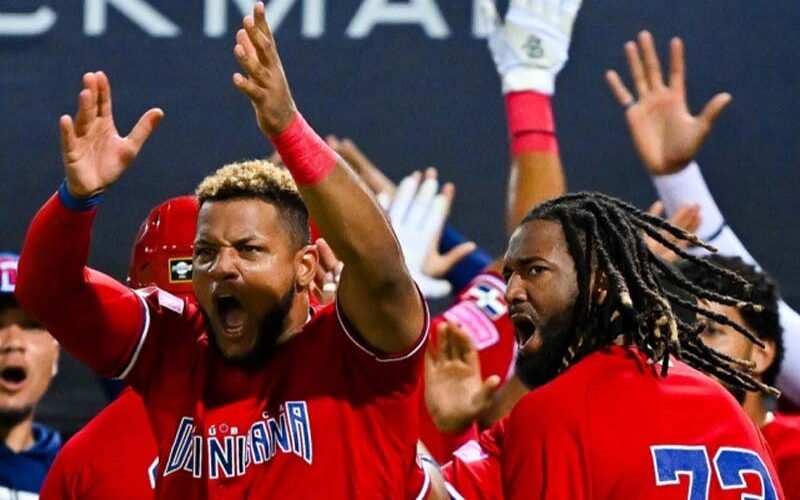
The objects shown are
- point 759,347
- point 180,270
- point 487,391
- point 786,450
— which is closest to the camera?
point 180,270

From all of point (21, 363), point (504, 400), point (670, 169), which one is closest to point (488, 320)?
point (504, 400)

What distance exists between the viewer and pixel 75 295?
268 cm

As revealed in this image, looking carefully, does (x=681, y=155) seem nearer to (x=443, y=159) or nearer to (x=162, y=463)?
(x=443, y=159)

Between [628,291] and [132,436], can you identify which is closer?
[628,291]

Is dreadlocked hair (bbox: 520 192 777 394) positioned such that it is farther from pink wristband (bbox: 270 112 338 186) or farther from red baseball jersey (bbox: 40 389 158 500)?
red baseball jersey (bbox: 40 389 158 500)

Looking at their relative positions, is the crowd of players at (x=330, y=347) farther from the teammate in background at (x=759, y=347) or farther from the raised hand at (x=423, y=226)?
the raised hand at (x=423, y=226)

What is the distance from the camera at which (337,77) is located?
434cm

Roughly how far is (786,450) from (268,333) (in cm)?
125

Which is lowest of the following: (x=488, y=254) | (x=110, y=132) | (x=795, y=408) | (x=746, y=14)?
(x=795, y=408)

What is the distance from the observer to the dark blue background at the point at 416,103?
421cm

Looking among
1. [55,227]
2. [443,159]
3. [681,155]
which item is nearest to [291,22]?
[443,159]

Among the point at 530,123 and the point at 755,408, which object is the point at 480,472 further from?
the point at 530,123

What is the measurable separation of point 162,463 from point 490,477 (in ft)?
1.58

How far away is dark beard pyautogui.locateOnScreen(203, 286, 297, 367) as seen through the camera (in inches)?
104
